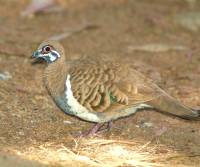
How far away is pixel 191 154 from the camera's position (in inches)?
217

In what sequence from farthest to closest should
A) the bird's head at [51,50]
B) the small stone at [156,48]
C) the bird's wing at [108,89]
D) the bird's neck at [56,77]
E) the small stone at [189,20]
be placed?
1. the small stone at [189,20]
2. the small stone at [156,48]
3. the bird's head at [51,50]
4. the bird's neck at [56,77]
5. the bird's wing at [108,89]

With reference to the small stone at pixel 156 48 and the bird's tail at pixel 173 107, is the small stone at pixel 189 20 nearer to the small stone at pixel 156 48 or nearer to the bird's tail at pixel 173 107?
the small stone at pixel 156 48

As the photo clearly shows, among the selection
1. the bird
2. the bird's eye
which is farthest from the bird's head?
the bird

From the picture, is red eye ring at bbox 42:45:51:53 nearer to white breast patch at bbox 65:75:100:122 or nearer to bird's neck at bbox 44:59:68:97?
bird's neck at bbox 44:59:68:97

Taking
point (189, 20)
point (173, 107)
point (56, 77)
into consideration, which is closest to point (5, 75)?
point (56, 77)

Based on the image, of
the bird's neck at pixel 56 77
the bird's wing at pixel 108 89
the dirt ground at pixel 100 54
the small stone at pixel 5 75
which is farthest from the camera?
the small stone at pixel 5 75

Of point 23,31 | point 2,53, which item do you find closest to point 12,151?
point 2,53

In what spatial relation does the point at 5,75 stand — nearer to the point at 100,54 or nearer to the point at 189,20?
the point at 100,54

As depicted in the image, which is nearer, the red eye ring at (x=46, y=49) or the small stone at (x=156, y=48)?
the red eye ring at (x=46, y=49)

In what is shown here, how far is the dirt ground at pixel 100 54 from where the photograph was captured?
18.3 feet

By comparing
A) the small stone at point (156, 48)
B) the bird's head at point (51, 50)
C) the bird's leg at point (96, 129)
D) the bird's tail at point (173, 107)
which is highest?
the small stone at point (156, 48)

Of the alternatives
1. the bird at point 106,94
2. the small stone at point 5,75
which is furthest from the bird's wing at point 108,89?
the small stone at point 5,75

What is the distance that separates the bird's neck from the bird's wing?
14cm

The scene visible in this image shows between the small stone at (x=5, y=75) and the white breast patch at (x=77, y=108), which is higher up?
the small stone at (x=5, y=75)
